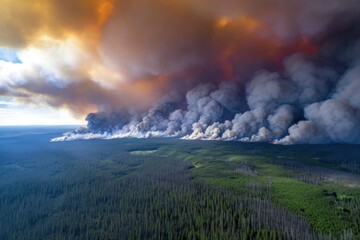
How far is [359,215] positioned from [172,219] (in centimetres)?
10329

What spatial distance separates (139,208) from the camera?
16325 cm

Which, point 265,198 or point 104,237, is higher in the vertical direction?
point 265,198

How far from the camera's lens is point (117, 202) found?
178 metres

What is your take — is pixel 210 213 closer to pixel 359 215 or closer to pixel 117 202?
pixel 117 202

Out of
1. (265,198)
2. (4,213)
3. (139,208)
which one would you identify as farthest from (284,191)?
(4,213)

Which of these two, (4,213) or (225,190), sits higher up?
(225,190)

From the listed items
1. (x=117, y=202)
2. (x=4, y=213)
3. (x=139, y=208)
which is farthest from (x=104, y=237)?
(x=4, y=213)

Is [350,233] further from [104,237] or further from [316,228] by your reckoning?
[104,237]

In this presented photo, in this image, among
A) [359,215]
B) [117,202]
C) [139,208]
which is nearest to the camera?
[359,215]

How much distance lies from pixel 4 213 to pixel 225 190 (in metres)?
153

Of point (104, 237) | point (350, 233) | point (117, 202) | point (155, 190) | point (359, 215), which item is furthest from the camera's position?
point (155, 190)

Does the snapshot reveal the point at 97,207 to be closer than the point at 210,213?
No

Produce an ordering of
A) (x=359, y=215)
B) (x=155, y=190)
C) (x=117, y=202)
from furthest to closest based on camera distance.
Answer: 1. (x=155, y=190)
2. (x=117, y=202)
3. (x=359, y=215)

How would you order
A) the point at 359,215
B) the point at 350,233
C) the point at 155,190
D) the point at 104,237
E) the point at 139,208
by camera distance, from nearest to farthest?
1. the point at 350,233
2. the point at 104,237
3. the point at 359,215
4. the point at 139,208
5. the point at 155,190
